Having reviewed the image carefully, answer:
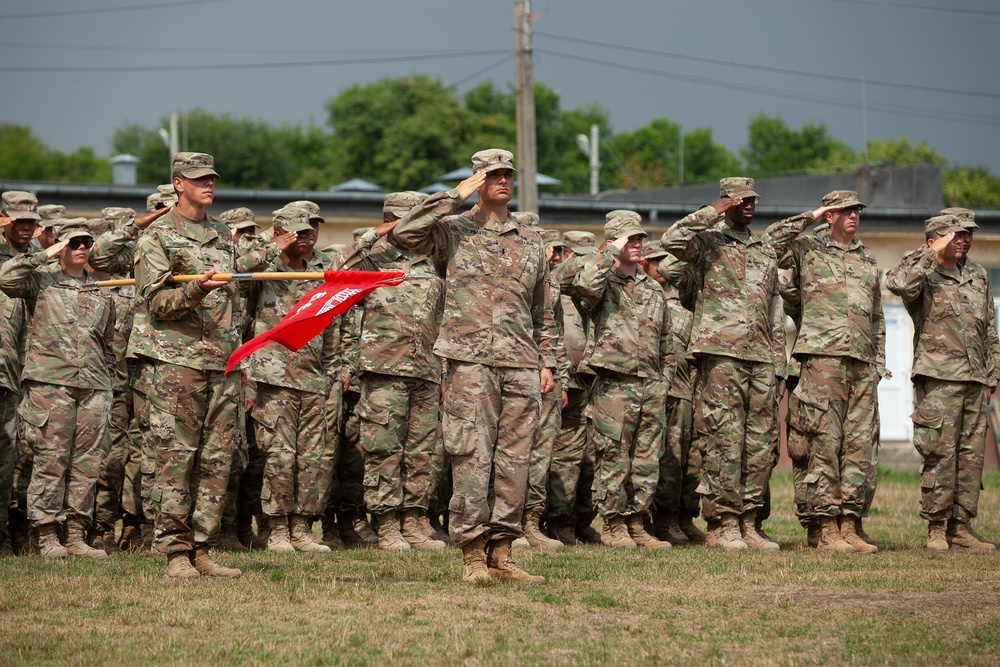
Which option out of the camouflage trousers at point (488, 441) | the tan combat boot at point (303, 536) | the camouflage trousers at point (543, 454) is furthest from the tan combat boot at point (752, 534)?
the tan combat boot at point (303, 536)

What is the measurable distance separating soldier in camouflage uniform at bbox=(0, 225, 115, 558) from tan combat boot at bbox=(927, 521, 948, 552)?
672 cm

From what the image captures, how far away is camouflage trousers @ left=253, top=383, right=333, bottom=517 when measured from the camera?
38.8 feet

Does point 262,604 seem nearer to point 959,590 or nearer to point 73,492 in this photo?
point 73,492

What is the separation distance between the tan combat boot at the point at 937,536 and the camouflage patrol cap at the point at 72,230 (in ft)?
24.0

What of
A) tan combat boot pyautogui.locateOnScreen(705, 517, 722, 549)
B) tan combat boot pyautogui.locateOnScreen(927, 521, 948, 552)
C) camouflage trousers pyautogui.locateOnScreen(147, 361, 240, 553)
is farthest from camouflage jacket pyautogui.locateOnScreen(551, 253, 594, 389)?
camouflage trousers pyautogui.locateOnScreen(147, 361, 240, 553)

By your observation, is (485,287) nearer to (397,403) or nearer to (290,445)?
(397,403)

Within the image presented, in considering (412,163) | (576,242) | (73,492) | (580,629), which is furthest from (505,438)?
(412,163)

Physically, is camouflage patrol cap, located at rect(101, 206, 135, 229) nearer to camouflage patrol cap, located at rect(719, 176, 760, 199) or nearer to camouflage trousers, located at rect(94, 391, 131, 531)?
camouflage trousers, located at rect(94, 391, 131, 531)

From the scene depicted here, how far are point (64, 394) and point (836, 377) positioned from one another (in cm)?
610

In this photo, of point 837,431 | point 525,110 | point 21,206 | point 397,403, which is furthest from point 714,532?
point 525,110

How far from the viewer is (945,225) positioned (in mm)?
12617

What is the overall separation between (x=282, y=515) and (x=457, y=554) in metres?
1.57

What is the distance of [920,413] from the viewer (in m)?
12.6

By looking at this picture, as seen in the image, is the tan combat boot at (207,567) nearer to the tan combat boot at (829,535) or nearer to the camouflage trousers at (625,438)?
the camouflage trousers at (625,438)
